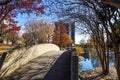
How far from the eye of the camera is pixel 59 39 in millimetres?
66000

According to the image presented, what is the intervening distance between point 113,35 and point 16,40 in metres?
67.8

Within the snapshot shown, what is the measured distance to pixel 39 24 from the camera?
6081 cm

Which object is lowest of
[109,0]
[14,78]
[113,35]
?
[14,78]

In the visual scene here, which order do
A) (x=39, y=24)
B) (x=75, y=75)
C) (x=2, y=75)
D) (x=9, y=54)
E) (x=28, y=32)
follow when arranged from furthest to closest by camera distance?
(x=28, y=32) < (x=39, y=24) < (x=9, y=54) < (x=2, y=75) < (x=75, y=75)

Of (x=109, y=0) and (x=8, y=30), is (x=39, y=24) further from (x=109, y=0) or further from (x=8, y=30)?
(x=109, y=0)

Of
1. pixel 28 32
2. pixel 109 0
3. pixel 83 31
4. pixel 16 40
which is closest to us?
pixel 109 0

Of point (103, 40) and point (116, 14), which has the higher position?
point (116, 14)

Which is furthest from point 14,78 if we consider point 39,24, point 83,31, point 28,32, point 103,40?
point 28,32

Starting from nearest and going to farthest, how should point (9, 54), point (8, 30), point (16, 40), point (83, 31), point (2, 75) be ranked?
point (2, 75) → point (9, 54) → point (8, 30) → point (83, 31) → point (16, 40)

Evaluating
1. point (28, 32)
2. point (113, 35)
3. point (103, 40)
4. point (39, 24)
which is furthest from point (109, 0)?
point (28, 32)

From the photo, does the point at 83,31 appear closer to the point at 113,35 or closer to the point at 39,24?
the point at 113,35

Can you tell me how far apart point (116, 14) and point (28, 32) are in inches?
2065

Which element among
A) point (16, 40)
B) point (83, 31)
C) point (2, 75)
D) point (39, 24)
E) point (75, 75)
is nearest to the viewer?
point (75, 75)

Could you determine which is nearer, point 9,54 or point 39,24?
point 9,54
